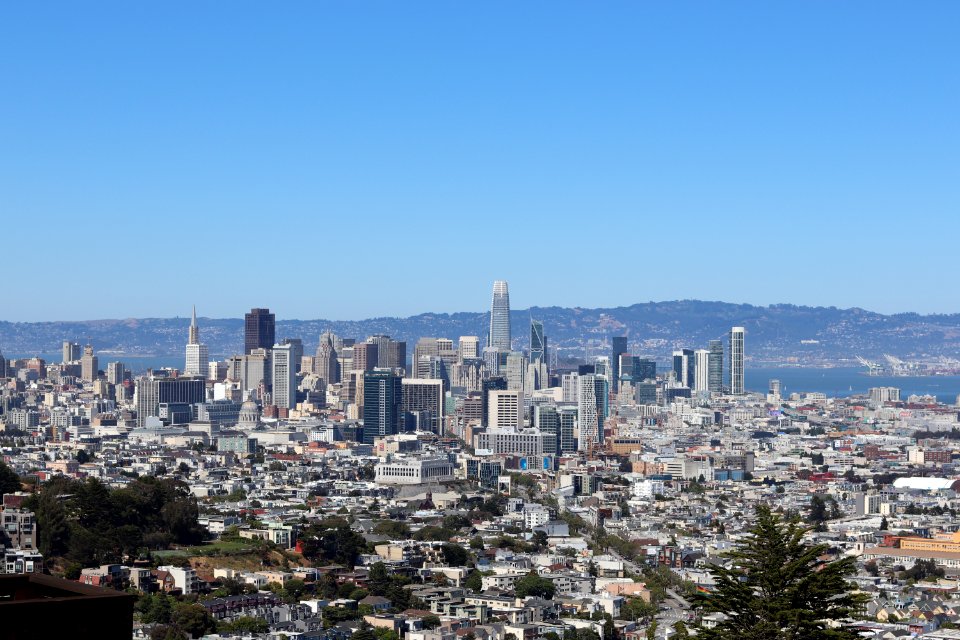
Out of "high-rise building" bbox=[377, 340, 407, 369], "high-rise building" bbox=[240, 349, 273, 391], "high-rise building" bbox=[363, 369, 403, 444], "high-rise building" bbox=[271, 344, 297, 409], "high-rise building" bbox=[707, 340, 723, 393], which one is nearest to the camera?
"high-rise building" bbox=[363, 369, 403, 444]

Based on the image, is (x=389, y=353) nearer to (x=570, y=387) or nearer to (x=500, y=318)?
(x=570, y=387)

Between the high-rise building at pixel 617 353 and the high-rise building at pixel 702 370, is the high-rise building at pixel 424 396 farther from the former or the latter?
the high-rise building at pixel 702 370

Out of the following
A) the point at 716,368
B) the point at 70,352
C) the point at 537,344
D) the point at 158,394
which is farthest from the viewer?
the point at 537,344

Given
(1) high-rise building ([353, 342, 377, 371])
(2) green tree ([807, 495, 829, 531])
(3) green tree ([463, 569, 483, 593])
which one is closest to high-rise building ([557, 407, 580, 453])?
(2) green tree ([807, 495, 829, 531])

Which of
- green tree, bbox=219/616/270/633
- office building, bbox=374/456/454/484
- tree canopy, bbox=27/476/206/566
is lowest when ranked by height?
office building, bbox=374/456/454/484

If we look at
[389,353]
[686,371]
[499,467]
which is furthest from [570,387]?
[499,467]

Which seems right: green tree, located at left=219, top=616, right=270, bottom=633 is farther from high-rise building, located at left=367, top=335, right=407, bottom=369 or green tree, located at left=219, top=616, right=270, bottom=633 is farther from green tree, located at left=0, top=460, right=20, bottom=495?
high-rise building, located at left=367, top=335, right=407, bottom=369

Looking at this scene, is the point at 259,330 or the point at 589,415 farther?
the point at 259,330

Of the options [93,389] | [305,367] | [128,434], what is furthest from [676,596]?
[305,367]
